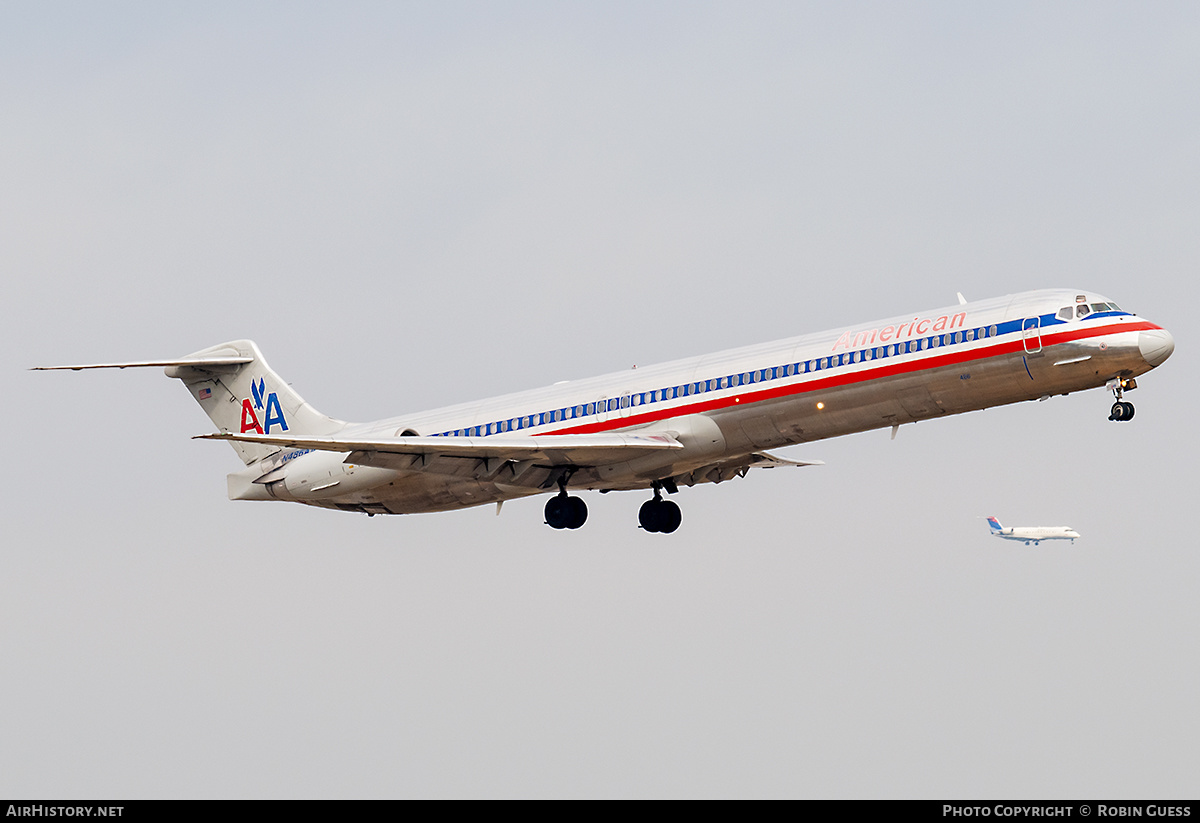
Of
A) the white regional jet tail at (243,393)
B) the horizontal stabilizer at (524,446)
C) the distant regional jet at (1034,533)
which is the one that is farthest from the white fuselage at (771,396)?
the distant regional jet at (1034,533)

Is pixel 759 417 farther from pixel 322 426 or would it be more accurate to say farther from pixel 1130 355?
pixel 322 426

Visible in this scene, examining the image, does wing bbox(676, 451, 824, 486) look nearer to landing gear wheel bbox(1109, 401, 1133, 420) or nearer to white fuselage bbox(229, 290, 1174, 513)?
white fuselage bbox(229, 290, 1174, 513)

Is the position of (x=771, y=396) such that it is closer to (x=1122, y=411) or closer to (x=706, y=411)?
(x=706, y=411)

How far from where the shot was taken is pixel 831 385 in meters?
34.0

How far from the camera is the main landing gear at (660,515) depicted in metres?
40.3

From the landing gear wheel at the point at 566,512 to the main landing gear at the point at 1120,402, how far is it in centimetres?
1217

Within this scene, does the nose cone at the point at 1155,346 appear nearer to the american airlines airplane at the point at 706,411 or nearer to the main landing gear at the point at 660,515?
the american airlines airplane at the point at 706,411

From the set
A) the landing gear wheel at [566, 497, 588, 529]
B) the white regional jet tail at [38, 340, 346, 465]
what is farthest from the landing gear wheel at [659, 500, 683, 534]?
the white regional jet tail at [38, 340, 346, 465]

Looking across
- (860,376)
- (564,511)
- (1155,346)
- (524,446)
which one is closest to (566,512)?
(564,511)

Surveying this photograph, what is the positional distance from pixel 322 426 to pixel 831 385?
15.9m

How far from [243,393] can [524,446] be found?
39.3 feet

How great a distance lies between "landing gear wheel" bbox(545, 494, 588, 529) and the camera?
37.5 meters

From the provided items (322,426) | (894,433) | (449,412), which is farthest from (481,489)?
(894,433)

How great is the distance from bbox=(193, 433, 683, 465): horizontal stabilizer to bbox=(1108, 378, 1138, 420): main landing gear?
9.12 meters
